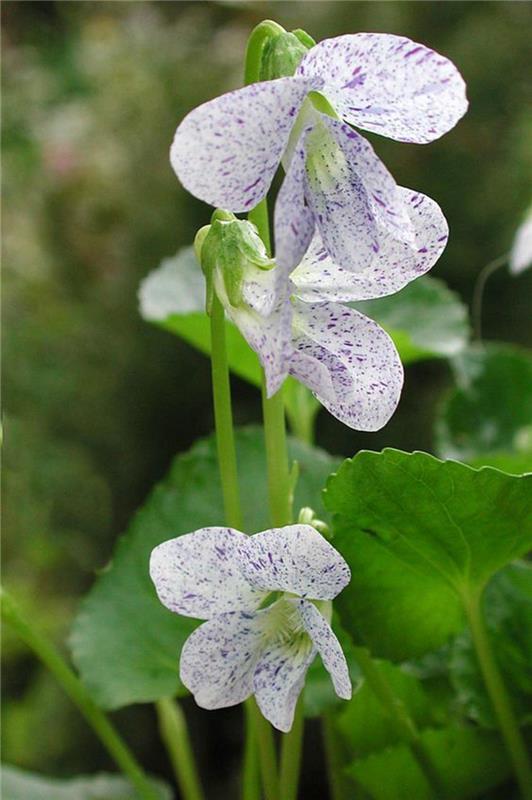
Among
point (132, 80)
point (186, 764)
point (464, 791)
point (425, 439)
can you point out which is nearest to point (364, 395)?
point (464, 791)

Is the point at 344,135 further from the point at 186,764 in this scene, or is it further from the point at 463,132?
the point at 463,132

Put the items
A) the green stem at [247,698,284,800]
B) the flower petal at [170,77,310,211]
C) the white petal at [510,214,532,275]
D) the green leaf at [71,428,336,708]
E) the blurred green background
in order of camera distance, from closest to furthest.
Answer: the flower petal at [170,77,310,211]
the green stem at [247,698,284,800]
the green leaf at [71,428,336,708]
the white petal at [510,214,532,275]
the blurred green background

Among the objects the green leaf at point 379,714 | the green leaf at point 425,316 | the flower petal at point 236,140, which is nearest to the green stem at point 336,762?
the green leaf at point 379,714

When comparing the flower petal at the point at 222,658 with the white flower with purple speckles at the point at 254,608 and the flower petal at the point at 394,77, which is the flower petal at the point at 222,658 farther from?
the flower petal at the point at 394,77

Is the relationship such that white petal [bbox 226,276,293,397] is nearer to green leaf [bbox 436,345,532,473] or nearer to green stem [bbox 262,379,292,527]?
green stem [bbox 262,379,292,527]

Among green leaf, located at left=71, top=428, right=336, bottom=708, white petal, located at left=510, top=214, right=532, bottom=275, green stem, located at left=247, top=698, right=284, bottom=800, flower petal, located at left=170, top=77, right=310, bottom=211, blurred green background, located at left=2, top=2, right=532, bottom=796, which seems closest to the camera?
flower petal, located at left=170, top=77, right=310, bottom=211

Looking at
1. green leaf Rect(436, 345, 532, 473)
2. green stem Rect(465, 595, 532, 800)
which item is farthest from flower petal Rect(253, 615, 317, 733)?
green leaf Rect(436, 345, 532, 473)
